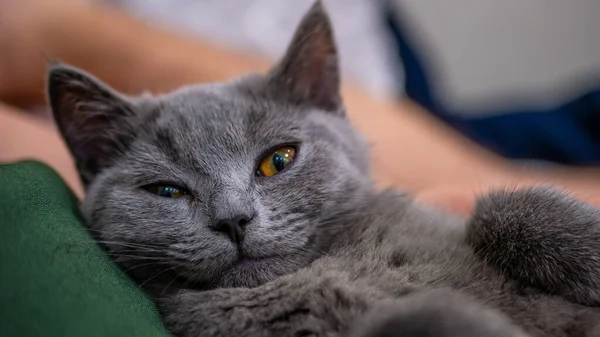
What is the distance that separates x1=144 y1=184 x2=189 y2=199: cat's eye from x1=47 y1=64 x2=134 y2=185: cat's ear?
0.53ft

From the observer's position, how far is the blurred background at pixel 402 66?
230cm

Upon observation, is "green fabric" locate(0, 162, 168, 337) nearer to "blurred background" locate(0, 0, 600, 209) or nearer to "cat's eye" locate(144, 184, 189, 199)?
"cat's eye" locate(144, 184, 189, 199)

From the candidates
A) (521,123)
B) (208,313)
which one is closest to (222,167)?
(208,313)

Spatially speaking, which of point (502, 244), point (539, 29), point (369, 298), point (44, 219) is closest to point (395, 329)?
point (369, 298)

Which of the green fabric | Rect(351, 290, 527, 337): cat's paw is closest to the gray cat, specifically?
Rect(351, 290, 527, 337): cat's paw

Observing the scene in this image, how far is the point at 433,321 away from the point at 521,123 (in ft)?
8.29

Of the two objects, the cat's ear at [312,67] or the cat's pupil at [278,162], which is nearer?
the cat's pupil at [278,162]

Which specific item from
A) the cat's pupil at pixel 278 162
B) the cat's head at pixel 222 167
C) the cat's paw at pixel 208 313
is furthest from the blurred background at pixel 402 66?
the cat's paw at pixel 208 313

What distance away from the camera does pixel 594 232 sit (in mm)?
902

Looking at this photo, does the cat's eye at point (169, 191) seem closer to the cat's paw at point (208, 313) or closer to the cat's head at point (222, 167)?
the cat's head at point (222, 167)

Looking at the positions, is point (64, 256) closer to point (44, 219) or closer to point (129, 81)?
point (44, 219)

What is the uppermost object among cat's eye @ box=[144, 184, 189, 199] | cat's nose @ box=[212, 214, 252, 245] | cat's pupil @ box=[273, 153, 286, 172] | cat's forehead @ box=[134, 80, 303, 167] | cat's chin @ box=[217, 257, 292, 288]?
cat's forehead @ box=[134, 80, 303, 167]

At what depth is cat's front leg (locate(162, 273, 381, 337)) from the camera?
0.79 meters

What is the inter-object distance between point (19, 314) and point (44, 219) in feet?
0.62
